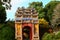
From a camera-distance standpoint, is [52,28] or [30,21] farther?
[52,28]

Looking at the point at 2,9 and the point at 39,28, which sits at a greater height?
the point at 2,9

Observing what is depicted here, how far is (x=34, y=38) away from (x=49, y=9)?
19.9 meters

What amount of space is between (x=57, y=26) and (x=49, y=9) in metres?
13.0

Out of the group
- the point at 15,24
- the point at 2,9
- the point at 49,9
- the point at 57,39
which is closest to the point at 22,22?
the point at 15,24

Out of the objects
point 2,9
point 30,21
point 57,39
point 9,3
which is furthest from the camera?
point 2,9

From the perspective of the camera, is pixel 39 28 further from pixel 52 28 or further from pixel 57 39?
pixel 57 39

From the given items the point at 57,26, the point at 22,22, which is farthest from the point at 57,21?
the point at 22,22

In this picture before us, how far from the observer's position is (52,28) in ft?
167

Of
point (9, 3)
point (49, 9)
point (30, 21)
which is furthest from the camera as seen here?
point (49, 9)

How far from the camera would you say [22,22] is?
146ft

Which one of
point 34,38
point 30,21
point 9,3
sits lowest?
point 34,38

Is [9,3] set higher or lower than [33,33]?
higher

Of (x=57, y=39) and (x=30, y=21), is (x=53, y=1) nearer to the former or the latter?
(x=30, y=21)

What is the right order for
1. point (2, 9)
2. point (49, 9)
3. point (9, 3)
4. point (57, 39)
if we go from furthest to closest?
point (49, 9) → point (2, 9) → point (9, 3) → point (57, 39)
